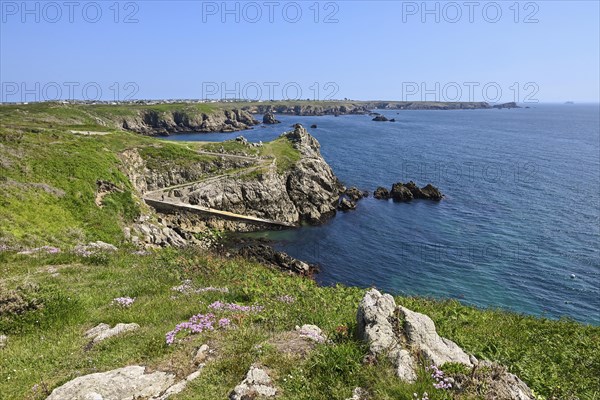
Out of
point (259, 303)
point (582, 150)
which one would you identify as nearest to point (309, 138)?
point (259, 303)

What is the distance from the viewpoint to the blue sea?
39625 millimetres

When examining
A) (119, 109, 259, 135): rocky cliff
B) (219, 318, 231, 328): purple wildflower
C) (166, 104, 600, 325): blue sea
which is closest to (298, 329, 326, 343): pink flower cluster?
(219, 318, 231, 328): purple wildflower

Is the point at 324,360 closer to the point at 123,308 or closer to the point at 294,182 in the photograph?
the point at 123,308

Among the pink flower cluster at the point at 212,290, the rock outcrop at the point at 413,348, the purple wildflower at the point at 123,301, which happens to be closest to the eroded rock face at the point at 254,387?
the rock outcrop at the point at 413,348

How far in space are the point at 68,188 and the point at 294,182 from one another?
40685 mm

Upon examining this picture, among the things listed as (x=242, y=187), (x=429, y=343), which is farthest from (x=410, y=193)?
(x=429, y=343)

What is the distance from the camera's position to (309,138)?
3583 inches

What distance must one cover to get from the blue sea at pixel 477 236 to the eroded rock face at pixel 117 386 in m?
25.2

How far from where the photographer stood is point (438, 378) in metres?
6.76

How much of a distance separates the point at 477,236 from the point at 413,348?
50.9 m

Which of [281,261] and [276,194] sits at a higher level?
[276,194]

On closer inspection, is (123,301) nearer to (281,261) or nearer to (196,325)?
(196,325)

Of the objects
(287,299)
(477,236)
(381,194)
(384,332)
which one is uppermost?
(384,332)

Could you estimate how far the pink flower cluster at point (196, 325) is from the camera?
9.30 m
